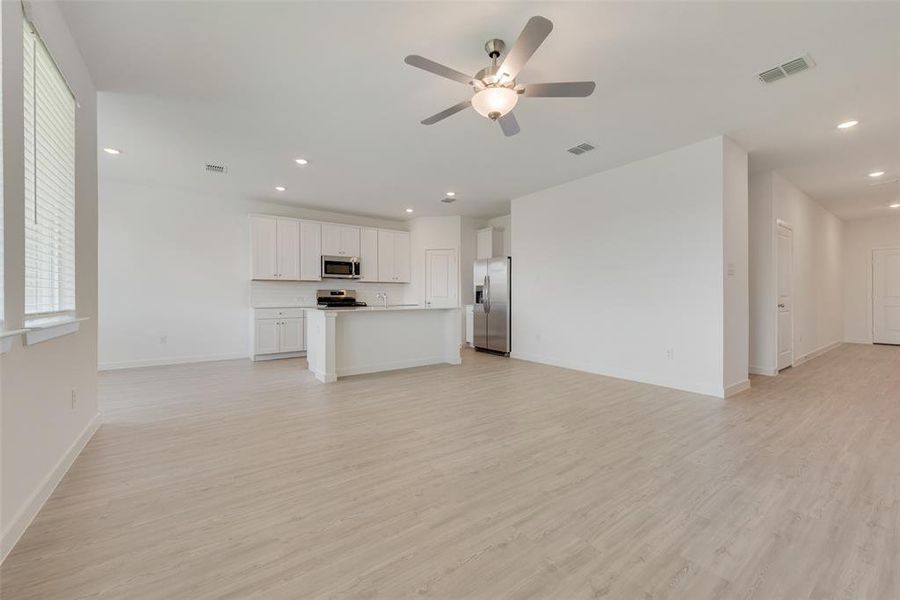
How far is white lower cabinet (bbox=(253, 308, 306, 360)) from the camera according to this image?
6.10 metres

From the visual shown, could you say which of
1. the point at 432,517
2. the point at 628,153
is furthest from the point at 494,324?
the point at 432,517

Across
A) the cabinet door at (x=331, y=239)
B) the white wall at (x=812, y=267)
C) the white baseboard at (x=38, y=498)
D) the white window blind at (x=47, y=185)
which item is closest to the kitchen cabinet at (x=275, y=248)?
the cabinet door at (x=331, y=239)

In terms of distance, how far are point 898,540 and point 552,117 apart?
3.50 meters

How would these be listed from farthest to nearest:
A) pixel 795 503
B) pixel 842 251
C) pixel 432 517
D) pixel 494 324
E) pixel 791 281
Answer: pixel 842 251
pixel 494 324
pixel 791 281
pixel 795 503
pixel 432 517

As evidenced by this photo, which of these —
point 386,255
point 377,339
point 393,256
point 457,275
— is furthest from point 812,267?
point 386,255

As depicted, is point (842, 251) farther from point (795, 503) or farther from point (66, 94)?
point (66, 94)

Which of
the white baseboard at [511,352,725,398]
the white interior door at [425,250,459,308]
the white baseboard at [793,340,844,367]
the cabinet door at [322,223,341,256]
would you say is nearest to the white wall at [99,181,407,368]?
the cabinet door at [322,223,341,256]

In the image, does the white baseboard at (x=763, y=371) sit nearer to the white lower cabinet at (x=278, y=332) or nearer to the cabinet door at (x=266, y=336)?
the white lower cabinet at (x=278, y=332)

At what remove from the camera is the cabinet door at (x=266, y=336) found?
20.0 ft

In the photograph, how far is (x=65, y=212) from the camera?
2.37 meters

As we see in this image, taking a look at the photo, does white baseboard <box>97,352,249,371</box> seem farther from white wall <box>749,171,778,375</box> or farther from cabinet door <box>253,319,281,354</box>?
white wall <box>749,171,778,375</box>

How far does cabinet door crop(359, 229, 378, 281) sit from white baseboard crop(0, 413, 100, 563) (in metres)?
5.05

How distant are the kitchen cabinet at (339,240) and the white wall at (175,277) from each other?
0.79 metres

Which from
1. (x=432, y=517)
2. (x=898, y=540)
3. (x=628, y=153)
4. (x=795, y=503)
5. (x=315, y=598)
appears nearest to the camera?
(x=315, y=598)
